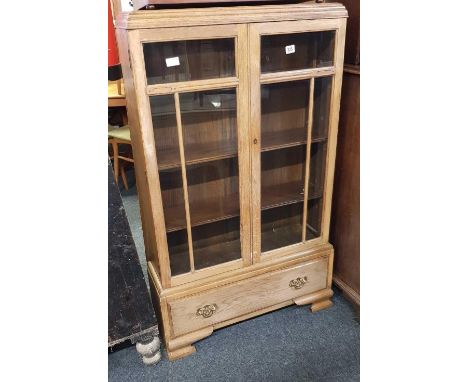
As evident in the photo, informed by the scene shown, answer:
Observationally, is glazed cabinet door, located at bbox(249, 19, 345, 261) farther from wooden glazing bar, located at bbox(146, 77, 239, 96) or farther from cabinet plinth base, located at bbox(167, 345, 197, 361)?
cabinet plinth base, located at bbox(167, 345, 197, 361)

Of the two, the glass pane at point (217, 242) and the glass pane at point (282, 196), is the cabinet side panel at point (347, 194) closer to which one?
the glass pane at point (282, 196)

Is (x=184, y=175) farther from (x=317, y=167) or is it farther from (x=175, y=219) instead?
(x=317, y=167)

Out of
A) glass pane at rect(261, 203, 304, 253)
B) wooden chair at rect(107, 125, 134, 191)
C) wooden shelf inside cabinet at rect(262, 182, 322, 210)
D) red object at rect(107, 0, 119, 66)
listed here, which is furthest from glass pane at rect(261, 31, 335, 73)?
red object at rect(107, 0, 119, 66)

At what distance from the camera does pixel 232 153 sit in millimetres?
1572

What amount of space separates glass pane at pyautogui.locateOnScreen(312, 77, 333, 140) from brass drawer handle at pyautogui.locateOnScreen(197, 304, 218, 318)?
86cm

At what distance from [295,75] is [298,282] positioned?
0.96 metres

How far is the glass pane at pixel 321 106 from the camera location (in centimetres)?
157

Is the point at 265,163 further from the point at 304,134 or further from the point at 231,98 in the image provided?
the point at 231,98

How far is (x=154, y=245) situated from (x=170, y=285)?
0.18m

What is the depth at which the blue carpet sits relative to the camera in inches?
63.6

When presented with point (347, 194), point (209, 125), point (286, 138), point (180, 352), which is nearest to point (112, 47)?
point (209, 125)

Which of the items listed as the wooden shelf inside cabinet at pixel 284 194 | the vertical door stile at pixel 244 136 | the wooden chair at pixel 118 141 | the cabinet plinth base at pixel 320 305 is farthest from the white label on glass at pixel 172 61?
the wooden chair at pixel 118 141

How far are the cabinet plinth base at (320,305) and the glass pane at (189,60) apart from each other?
3.93 feet

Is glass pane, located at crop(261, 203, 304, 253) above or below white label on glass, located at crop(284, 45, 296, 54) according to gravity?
below
